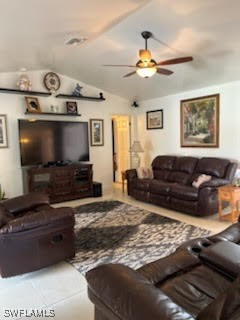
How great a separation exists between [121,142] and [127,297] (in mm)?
6537

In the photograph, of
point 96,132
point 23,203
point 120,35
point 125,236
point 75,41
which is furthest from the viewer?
point 96,132

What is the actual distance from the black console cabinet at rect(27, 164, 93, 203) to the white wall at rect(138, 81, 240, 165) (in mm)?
1929

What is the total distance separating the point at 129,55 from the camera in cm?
411

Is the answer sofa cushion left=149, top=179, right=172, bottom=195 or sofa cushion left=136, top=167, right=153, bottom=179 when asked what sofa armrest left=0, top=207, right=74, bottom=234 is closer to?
sofa cushion left=149, top=179, right=172, bottom=195

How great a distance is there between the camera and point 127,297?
109 cm

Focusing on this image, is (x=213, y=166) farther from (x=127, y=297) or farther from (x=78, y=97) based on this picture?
(x=127, y=297)

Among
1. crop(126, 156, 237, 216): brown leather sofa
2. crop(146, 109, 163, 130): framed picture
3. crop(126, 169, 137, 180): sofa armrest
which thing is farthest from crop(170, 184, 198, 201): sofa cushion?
crop(146, 109, 163, 130): framed picture

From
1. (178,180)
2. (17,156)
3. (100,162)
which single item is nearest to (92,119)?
(100,162)

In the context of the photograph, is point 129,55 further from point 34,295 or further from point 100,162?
point 34,295

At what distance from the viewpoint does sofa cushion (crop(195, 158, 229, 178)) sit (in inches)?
175

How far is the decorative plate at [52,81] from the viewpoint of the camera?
17.4 ft

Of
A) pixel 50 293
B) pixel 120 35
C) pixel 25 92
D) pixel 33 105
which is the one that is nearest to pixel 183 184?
pixel 120 35

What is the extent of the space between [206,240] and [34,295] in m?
1.60

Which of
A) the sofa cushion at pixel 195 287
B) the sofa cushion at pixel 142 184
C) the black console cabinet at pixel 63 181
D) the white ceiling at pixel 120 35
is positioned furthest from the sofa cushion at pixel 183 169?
the sofa cushion at pixel 195 287
